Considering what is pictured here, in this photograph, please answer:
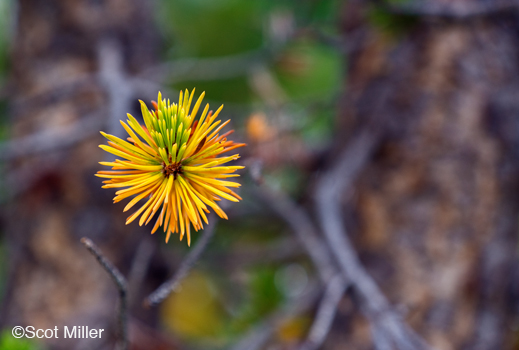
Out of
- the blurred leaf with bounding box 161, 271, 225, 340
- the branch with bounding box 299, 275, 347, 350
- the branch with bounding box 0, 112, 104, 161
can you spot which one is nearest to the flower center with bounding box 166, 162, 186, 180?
the branch with bounding box 299, 275, 347, 350

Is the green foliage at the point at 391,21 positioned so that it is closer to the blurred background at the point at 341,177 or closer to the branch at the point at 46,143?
the blurred background at the point at 341,177

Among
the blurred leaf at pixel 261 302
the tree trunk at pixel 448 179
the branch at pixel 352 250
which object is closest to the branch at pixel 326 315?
the branch at pixel 352 250

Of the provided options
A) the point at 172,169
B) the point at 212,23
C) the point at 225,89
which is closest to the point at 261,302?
the point at 172,169

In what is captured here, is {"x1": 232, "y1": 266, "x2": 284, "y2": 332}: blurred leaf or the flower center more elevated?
{"x1": 232, "y1": 266, "x2": 284, "y2": 332}: blurred leaf

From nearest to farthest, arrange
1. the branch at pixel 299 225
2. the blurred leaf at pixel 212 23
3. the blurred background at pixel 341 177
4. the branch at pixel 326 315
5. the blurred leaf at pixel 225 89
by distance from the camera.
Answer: the branch at pixel 326 315 < the branch at pixel 299 225 < the blurred background at pixel 341 177 < the blurred leaf at pixel 225 89 < the blurred leaf at pixel 212 23

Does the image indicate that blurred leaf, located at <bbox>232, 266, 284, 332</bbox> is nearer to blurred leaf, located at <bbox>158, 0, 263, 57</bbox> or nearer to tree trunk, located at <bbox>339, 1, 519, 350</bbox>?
tree trunk, located at <bbox>339, 1, 519, 350</bbox>

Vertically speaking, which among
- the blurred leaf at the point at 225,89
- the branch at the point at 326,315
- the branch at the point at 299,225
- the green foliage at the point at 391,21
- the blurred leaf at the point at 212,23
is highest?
the blurred leaf at the point at 212,23
